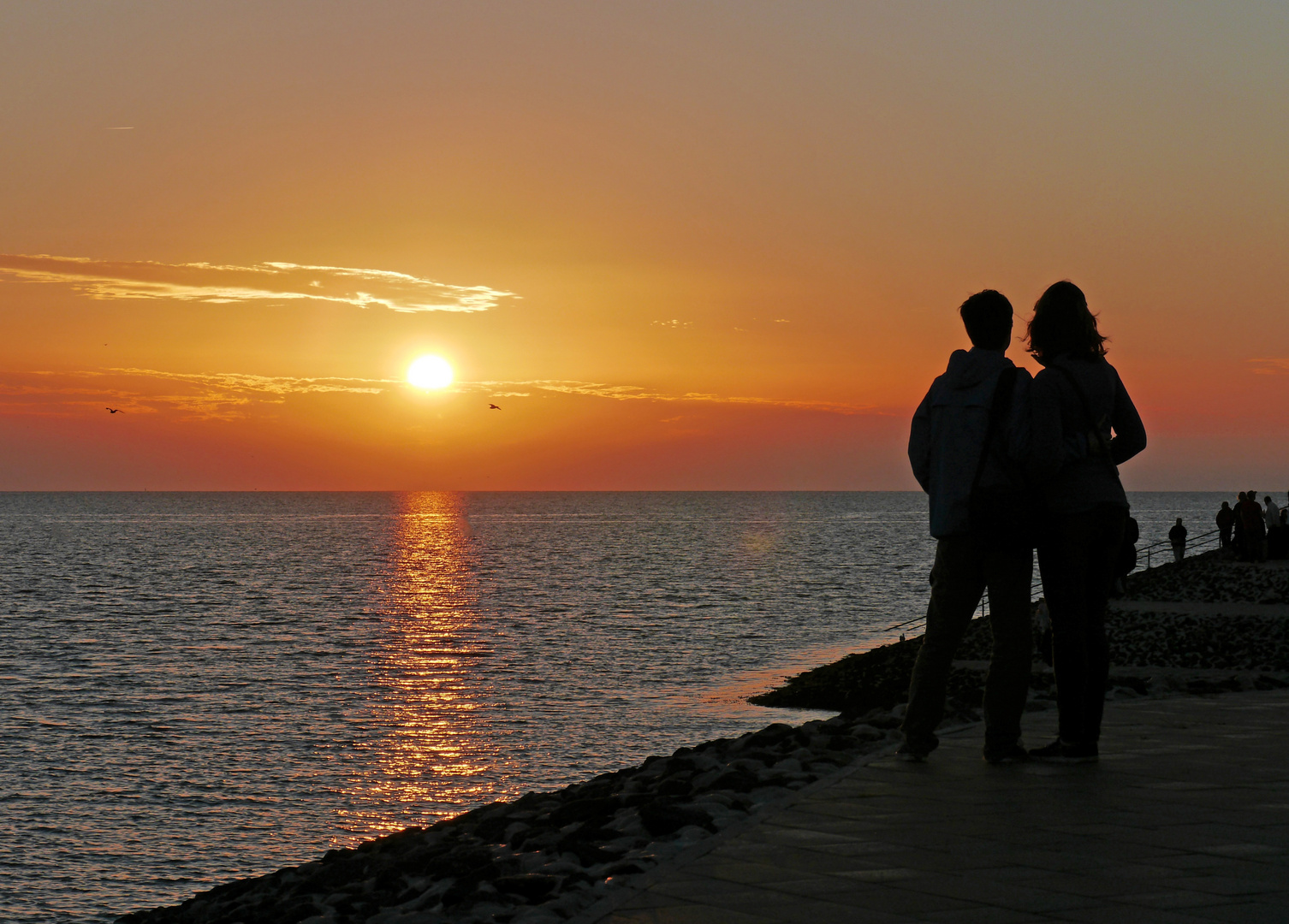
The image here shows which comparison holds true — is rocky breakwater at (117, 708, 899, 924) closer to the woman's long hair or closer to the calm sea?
the woman's long hair

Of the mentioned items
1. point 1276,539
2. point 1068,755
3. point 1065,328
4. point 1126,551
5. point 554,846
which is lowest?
point 554,846

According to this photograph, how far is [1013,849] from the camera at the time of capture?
187 inches

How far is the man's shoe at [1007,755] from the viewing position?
6453 millimetres

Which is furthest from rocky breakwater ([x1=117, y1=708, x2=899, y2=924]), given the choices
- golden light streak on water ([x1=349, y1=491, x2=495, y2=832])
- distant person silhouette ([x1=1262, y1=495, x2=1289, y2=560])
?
distant person silhouette ([x1=1262, y1=495, x2=1289, y2=560])

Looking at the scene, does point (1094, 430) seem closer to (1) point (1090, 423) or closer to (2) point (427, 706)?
(1) point (1090, 423)

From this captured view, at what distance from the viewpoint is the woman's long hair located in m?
6.32

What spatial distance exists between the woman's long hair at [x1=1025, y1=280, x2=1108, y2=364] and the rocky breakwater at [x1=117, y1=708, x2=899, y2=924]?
2.69 m

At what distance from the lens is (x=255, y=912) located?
9281mm

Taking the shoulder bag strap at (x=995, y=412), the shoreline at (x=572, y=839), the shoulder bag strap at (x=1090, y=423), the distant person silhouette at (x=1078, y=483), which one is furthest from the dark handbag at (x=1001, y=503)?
the shoreline at (x=572, y=839)

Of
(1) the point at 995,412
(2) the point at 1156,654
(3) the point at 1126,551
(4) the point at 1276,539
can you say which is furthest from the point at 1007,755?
(4) the point at 1276,539

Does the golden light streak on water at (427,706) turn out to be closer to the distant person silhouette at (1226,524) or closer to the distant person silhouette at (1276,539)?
the distant person silhouette at (1276,539)

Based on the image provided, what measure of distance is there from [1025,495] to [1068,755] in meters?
1.55

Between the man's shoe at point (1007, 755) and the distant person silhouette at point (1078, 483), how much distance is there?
249mm

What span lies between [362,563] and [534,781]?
226 feet
